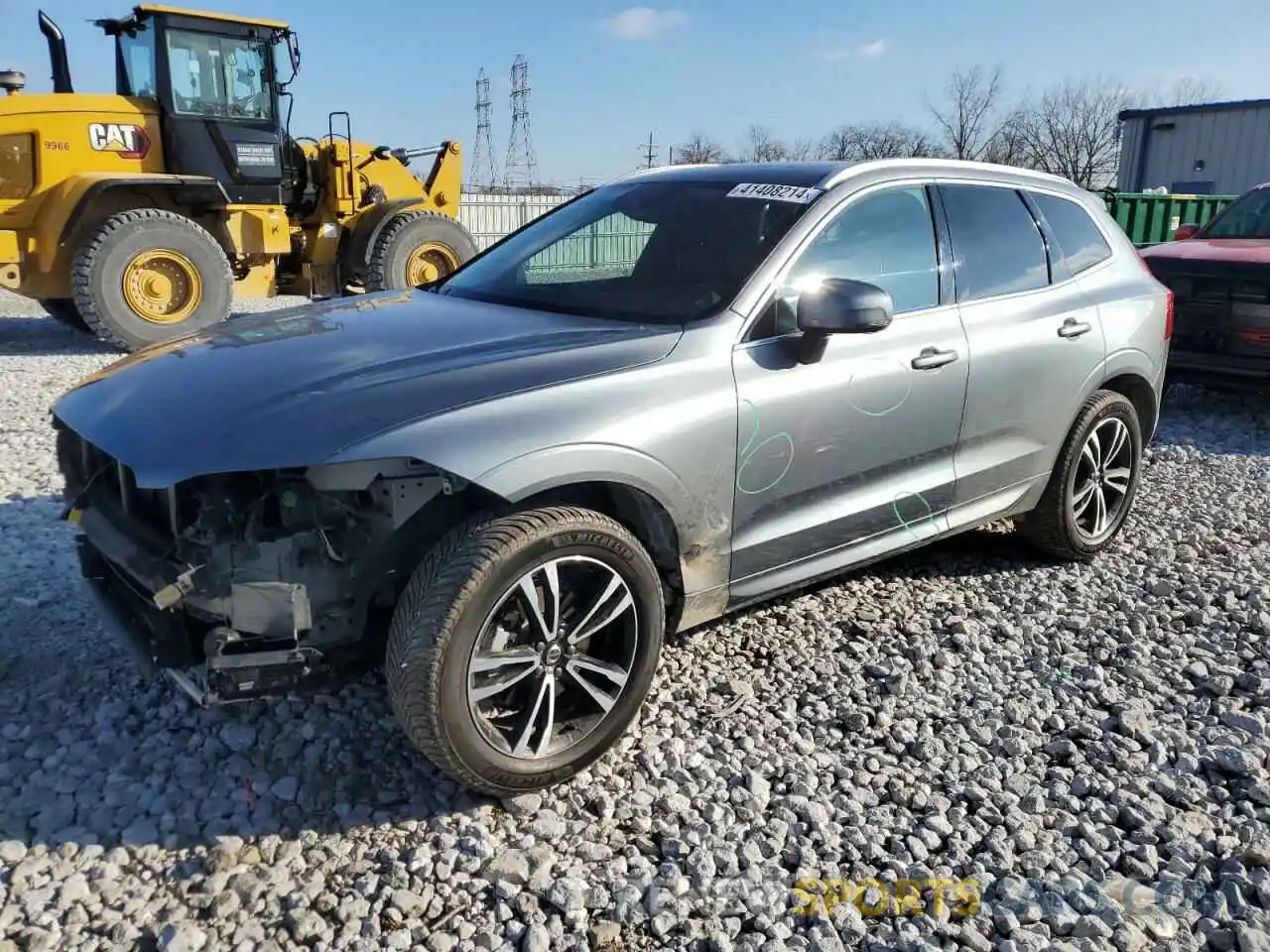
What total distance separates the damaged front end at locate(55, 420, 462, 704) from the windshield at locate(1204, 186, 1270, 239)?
28.1 ft

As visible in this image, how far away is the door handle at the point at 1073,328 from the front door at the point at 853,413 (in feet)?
2.37

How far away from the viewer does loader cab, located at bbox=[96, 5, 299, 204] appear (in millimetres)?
9453

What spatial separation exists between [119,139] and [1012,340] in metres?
8.74

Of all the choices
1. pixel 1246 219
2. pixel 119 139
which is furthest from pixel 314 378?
pixel 1246 219

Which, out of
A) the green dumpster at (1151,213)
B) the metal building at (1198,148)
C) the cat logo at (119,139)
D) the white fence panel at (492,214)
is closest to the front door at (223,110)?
the cat logo at (119,139)

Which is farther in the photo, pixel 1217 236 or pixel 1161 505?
pixel 1217 236

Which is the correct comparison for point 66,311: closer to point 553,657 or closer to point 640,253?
point 640,253

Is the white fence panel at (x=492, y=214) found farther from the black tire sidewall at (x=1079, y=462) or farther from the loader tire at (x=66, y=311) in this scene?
the black tire sidewall at (x=1079, y=462)

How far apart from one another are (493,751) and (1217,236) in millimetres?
8692

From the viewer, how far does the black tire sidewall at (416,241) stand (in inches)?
423

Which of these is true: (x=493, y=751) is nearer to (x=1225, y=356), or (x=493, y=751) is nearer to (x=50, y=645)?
(x=50, y=645)

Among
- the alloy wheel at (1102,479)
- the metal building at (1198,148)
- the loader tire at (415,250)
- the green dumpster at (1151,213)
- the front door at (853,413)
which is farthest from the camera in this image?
the metal building at (1198,148)

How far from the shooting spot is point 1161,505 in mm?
5699

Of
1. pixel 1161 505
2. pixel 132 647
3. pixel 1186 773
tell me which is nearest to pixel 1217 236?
pixel 1161 505
